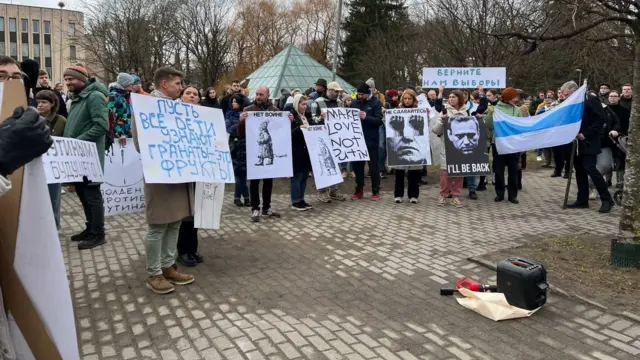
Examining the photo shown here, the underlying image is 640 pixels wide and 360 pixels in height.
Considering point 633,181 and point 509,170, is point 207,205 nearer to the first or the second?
point 633,181

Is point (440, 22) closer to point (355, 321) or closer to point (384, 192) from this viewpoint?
point (384, 192)

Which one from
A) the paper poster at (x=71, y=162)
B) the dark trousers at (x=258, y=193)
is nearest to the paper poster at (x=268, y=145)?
the dark trousers at (x=258, y=193)

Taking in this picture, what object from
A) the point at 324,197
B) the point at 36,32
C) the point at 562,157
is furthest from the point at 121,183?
the point at 36,32

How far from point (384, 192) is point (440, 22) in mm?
18514

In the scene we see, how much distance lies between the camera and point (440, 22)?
2595 cm

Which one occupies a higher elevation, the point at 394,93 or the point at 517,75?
the point at 517,75

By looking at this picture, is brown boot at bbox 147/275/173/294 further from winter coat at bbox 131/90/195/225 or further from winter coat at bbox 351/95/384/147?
winter coat at bbox 351/95/384/147

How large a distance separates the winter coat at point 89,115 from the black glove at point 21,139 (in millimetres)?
4745

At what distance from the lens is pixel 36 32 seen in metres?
77.9

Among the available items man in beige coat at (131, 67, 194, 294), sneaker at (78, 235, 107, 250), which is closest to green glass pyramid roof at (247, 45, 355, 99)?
sneaker at (78, 235, 107, 250)

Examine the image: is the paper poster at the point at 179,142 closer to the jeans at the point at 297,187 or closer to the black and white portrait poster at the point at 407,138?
the jeans at the point at 297,187

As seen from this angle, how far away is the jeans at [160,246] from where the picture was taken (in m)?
4.61

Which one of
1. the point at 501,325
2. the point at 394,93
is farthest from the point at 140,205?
the point at 394,93

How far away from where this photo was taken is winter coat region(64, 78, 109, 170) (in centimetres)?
608
